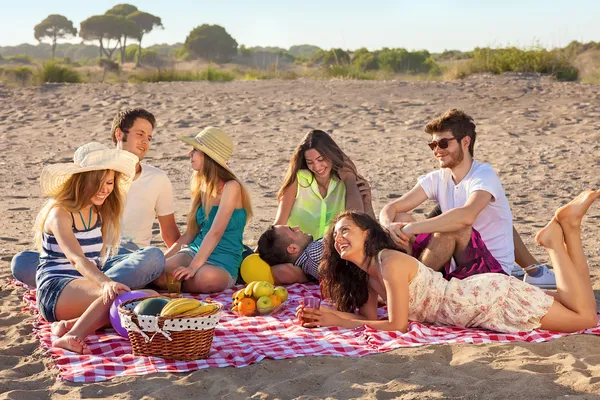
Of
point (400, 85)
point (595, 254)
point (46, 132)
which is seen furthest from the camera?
point (400, 85)

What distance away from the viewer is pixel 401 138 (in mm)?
12836

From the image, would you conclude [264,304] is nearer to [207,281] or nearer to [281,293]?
[281,293]

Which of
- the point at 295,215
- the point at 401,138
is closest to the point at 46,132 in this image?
the point at 401,138

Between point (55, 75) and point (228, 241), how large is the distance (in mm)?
13830

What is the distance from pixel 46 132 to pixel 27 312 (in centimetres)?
908

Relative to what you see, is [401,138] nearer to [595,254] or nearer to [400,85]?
[400,85]

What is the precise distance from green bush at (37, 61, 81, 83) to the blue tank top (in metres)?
13.3

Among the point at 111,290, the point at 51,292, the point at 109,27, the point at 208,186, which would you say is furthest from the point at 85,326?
the point at 109,27

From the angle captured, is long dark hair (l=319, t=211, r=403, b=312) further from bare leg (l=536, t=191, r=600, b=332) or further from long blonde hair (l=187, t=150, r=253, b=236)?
long blonde hair (l=187, t=150, r=253, b=236)

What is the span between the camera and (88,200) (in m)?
5.17

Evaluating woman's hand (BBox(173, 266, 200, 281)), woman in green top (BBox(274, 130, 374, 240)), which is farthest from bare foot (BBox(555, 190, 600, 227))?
woman's hand (BBox(173, 266, 200, 281))

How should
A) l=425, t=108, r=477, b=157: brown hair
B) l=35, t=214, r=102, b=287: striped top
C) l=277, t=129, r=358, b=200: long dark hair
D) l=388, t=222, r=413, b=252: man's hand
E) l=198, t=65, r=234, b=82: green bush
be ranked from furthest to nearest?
l=198, t=65, r=234, b=82: green bush → l=277, t=129, r=358, b=200: long dark hair → l=425, t=108, r=477, b=157: brown hair → l=388, t=222, r=413, b=252: man's hand → l=35, t=214, r=102, b=287: striped top

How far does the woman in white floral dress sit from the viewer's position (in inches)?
198

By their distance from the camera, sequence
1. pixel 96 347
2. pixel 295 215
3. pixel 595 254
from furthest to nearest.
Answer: pixel 595 254, pixel 295 215, pixel 96 347
